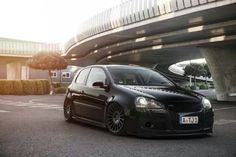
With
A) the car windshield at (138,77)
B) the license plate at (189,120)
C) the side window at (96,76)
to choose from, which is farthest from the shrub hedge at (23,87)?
the license plate at (189,120)

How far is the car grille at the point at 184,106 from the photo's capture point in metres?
7.86

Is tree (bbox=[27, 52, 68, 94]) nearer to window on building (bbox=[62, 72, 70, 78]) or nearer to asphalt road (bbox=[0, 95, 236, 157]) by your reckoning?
asphalt road (bbox=[0, 95, 236, 157])

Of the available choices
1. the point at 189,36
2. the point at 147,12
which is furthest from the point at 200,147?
the point at 189,36

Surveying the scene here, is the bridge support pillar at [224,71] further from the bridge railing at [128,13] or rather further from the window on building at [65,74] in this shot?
the window on building at [65,74]

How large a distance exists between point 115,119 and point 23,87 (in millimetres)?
28802

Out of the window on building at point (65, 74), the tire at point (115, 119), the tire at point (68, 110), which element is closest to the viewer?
the tire at point (115, 119)

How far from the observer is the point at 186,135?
26.7 ft

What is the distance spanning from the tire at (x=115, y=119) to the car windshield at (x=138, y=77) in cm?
69

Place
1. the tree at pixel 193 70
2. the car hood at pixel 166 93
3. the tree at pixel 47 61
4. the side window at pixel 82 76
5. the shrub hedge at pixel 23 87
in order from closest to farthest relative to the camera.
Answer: the car hood at pixel 166 93
the side window at pixel 82 76
the shrub hedge at pixel 23 87
the tree at pixel 47 61
the tree at pixel 193 70

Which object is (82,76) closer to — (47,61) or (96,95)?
(96,95)

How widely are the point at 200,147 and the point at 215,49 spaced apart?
2953 centimetres

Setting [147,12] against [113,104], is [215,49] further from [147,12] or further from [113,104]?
[113,104]

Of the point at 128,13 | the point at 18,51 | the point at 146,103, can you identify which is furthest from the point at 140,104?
the point at 18,51

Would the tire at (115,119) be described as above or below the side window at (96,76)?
below
